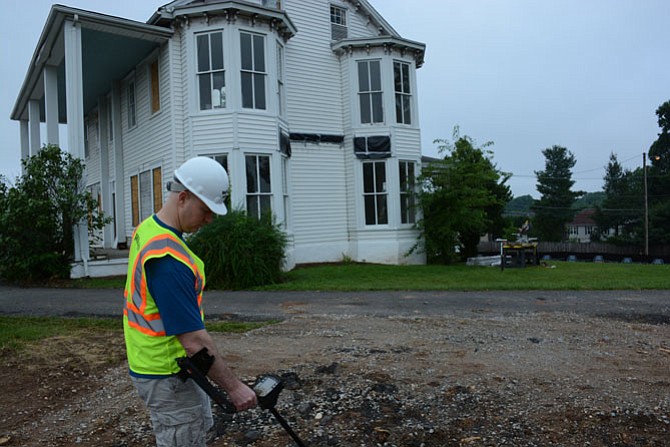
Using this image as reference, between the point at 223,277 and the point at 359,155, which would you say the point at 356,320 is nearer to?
the point at 223,277

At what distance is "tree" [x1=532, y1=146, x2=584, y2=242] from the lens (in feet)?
227

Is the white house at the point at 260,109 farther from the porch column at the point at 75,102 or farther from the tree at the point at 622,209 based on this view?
the tree at the point at 622,209

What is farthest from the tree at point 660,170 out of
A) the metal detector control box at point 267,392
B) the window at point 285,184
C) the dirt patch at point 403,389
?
the metal detector control box at point 267,392

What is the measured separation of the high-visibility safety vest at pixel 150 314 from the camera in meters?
2.41

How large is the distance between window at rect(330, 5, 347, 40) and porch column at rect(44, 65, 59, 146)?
29.3ft

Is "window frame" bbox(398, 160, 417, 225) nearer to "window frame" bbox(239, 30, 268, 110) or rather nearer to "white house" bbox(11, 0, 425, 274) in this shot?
"white house" bbox(11, 0, 425, 274)

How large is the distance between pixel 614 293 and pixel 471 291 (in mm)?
2727

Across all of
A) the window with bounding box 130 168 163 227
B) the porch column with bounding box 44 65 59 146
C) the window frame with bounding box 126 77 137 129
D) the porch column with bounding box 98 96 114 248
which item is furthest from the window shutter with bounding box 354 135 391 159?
the porch column with bounding box 98 96 114 248

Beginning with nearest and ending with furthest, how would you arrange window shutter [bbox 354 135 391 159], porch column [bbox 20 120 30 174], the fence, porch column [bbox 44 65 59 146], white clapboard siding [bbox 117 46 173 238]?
1. porch column [bbox 44 65 59 146]
2. white clapboard siding [bbox 117 46 173 238]
3. window shutter [bbox 354 135 391 159]
4. porch column [bbox 20 120 30 174]
5. the fence

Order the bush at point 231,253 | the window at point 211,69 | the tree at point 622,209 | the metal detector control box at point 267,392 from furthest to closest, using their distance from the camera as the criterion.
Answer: the tree at point 622,209
the window at point 211,69
the bush at point 231,253
the metal detector control box at point 267,392

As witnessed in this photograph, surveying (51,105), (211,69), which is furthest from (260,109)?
(51,105)

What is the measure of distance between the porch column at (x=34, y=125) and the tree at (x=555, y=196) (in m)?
59.2

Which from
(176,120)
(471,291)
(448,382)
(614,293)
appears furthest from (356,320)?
(176,120)

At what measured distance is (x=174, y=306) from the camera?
230 cm
